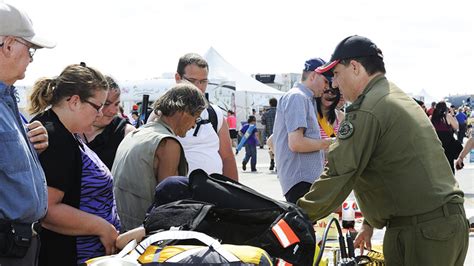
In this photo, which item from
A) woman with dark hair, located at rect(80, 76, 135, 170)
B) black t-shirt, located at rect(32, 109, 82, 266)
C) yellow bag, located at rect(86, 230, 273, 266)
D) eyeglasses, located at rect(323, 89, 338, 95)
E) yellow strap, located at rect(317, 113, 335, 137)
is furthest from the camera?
yellow strap, located at rect(317, 113, 335, 137)

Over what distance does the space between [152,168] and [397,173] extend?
1259mm

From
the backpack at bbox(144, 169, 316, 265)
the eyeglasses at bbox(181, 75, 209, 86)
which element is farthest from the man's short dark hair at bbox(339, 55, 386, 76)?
the eyeglasses at bbox(181, 75, 209, 86)

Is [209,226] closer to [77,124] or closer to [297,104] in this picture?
[77,124]

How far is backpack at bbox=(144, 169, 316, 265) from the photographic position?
2408 mm

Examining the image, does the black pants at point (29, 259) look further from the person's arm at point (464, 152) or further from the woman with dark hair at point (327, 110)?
the person's arm at point (464, 152)

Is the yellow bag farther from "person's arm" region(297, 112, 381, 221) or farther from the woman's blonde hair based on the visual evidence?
the woman's blonde hair

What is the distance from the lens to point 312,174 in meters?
4.79

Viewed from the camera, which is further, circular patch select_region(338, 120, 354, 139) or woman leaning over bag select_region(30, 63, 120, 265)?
circular patch select_region(338, 120, 354, 139)

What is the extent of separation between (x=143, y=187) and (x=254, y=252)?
1.29 meters

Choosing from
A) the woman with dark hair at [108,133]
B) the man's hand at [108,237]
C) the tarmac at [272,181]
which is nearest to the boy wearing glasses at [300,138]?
the woman with dark hair at [108,133]

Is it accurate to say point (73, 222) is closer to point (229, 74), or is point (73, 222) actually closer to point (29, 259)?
point (29, 259)

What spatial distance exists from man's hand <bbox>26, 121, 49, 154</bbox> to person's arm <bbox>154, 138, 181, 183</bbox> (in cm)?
80

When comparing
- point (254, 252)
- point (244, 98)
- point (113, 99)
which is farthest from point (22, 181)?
point (244, 98)

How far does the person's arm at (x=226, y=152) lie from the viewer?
4.73m
